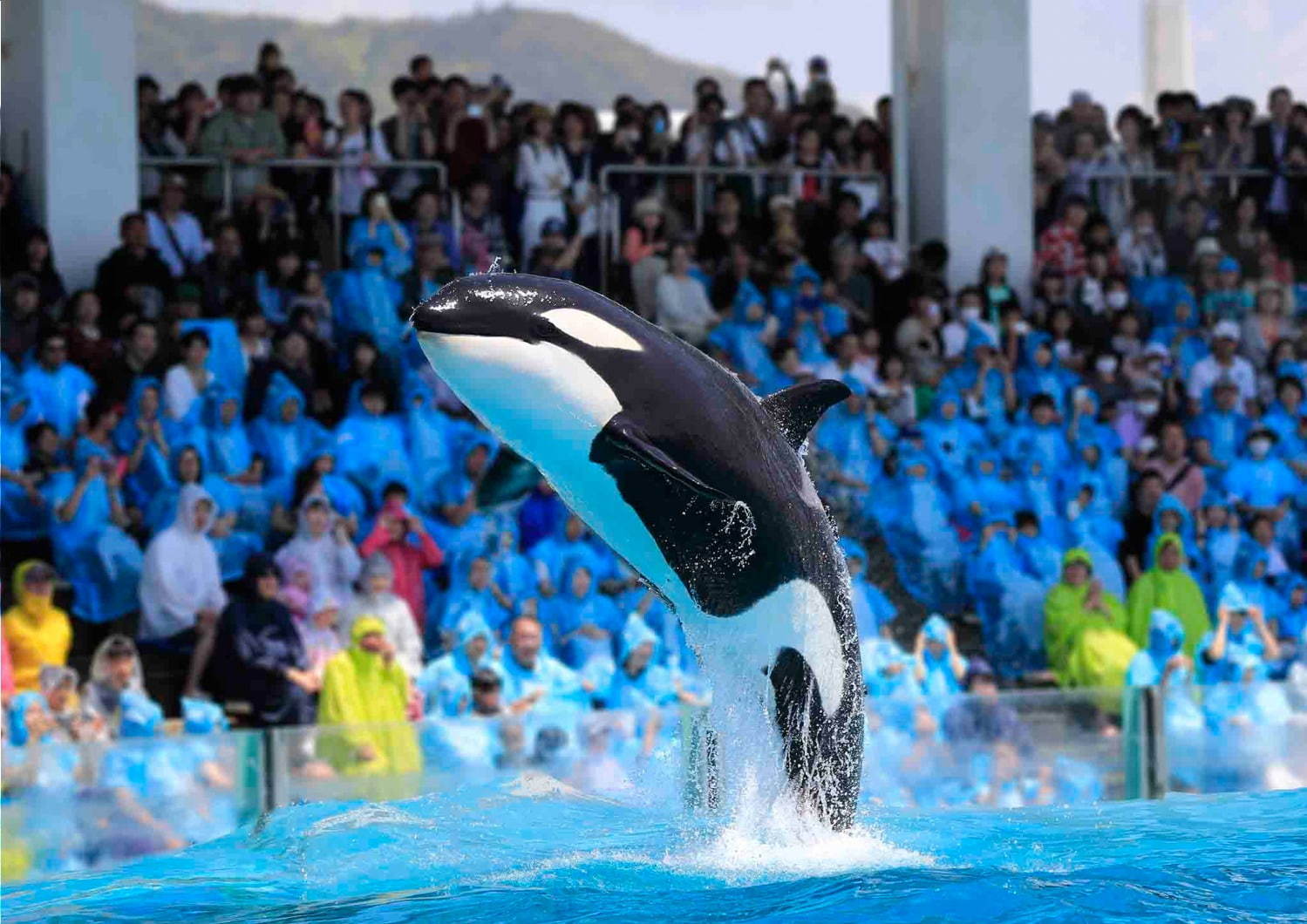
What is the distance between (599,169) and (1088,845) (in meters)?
10.6

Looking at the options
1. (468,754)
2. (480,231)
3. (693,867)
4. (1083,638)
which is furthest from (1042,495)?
(693,867)

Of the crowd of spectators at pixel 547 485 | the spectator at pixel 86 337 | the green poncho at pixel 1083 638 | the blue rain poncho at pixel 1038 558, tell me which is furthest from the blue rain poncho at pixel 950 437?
the spectator at pixel 86 337

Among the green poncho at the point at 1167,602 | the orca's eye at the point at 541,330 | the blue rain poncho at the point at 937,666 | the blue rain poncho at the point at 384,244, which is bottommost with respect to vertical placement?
the blue rain poncho at the point at 937,666

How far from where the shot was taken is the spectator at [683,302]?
15391mm

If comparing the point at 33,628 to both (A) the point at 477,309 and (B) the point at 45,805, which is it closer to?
(B) the point at 45,805

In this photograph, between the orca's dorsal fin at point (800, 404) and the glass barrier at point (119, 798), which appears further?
the glass barrier at point (119, 798)

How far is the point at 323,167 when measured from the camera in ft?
50.9

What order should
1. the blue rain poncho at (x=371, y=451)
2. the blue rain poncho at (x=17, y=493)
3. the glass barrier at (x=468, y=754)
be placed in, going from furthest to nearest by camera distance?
1. the blue rain poncho at (x=371, y=451)
2. the blue rain poncho at (x=17, y=493)
3. the glass barrier at (x=468, y=754)

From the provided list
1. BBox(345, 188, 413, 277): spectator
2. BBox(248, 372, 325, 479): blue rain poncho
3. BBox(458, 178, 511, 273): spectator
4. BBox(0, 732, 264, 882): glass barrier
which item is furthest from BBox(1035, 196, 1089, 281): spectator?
BBox(0, 732, 264, 882): glass barrier

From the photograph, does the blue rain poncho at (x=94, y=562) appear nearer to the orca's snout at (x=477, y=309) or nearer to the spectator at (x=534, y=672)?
the spectator at (x=534, y=672)

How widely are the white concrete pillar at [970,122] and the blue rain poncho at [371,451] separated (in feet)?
19.1

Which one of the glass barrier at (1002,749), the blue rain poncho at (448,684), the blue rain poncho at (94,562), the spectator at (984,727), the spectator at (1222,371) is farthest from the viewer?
the spectator at (1222,371)

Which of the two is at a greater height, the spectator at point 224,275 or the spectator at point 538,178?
the spectator at point 538,178

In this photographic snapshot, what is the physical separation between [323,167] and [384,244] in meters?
1.01
